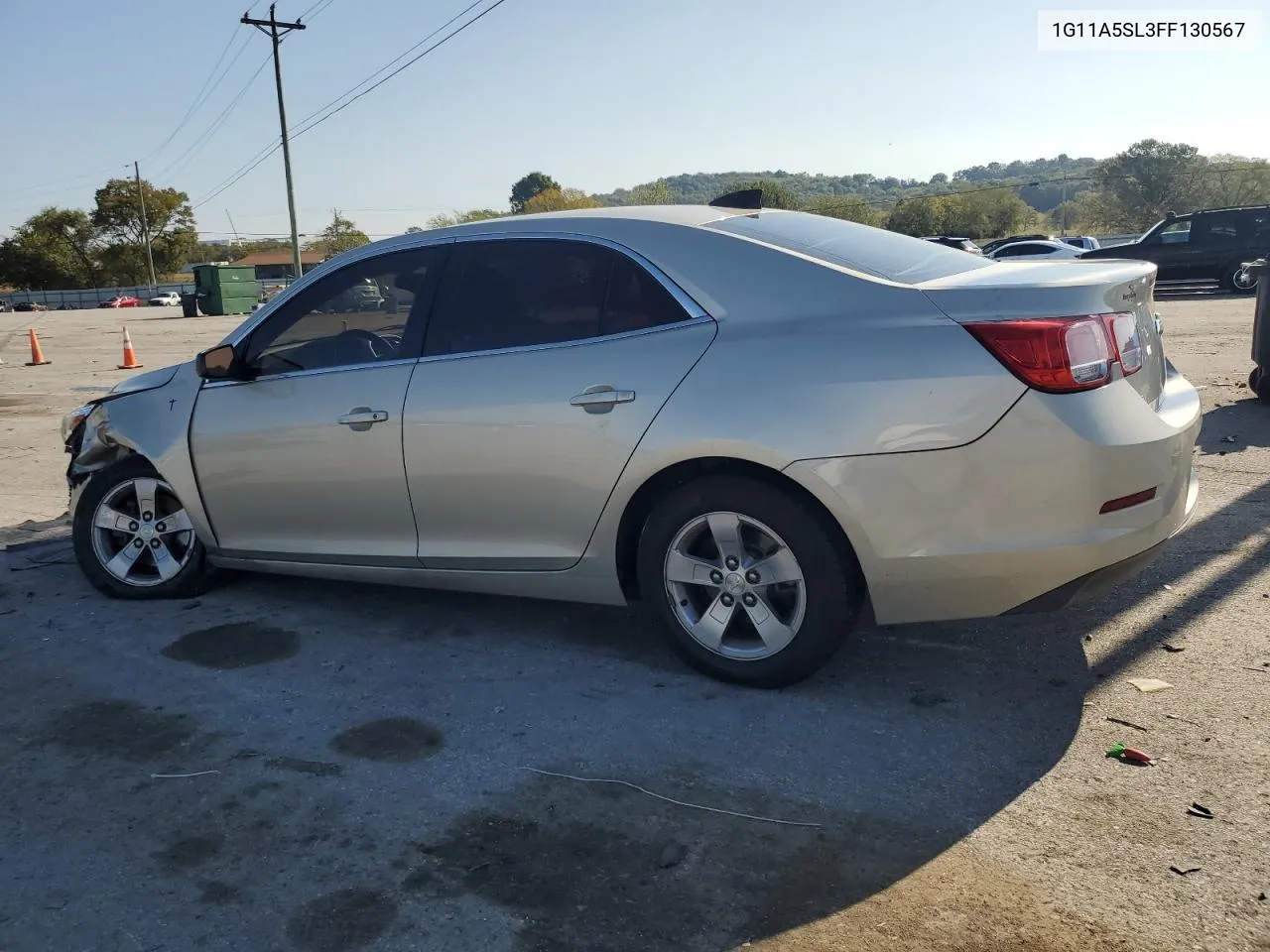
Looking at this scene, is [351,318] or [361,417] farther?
[351,318]

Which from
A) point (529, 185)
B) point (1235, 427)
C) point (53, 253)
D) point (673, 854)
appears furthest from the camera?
point (529, 185)

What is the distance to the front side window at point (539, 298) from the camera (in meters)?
3.88

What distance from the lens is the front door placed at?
4.31 meters

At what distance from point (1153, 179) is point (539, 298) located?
76538mm

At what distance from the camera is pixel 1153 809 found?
293cm

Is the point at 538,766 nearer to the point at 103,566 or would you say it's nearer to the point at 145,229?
the point at 103,566

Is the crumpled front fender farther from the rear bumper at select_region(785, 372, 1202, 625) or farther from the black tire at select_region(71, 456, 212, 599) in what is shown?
the rear bumper at select_region(785, 372, 1202, 625)

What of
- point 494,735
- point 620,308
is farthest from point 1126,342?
point 494,735

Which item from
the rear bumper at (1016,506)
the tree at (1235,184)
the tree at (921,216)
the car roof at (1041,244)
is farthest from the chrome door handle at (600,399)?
the tree at (921,216)

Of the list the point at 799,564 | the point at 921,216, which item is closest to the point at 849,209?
the point at 921,216

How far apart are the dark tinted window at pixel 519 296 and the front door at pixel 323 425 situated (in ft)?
0.44

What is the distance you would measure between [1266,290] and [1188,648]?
5.78 meters

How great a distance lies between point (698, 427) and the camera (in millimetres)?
3582

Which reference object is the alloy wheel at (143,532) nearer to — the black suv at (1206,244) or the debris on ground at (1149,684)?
the debris on ground at (1149,684)
